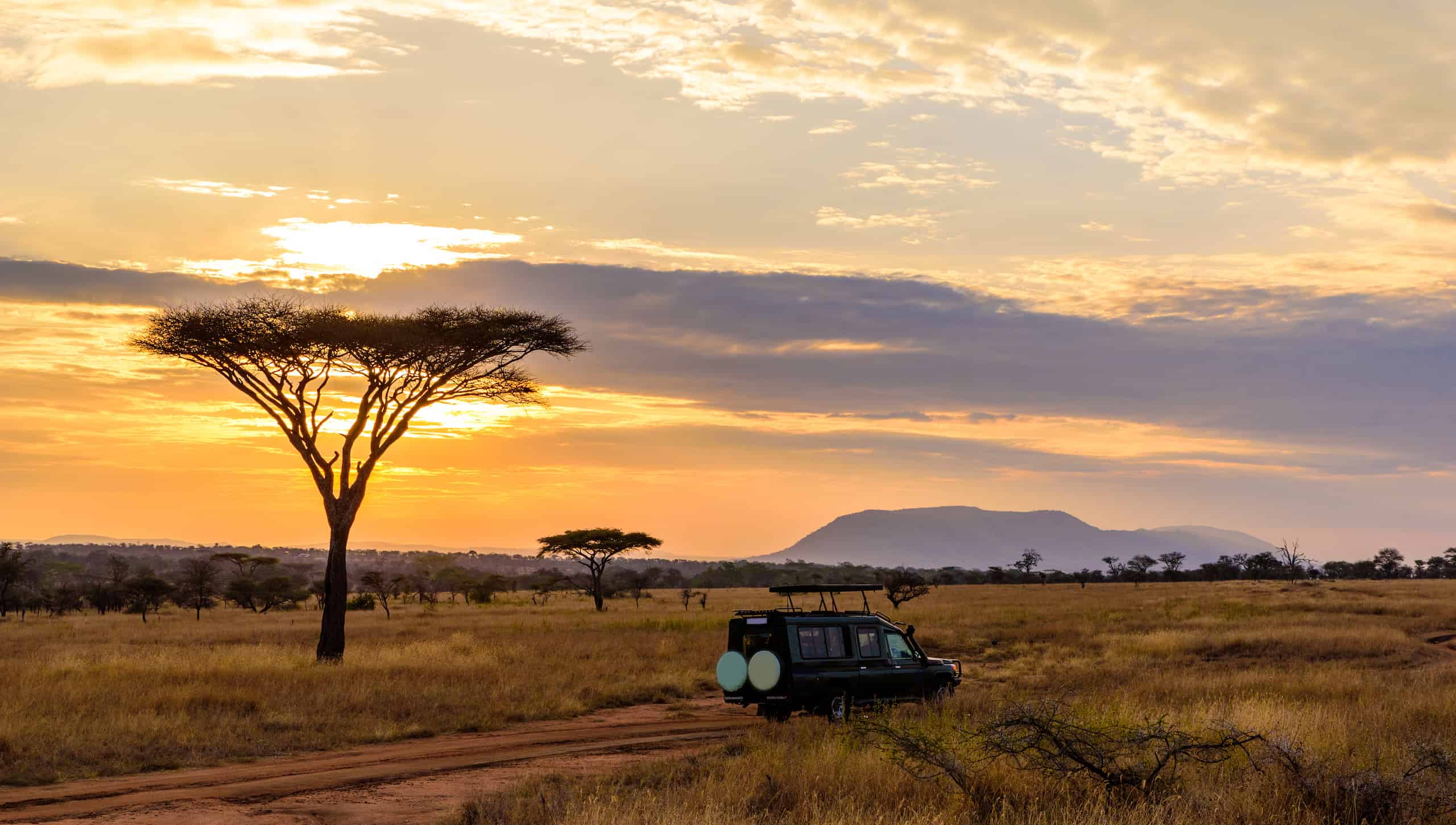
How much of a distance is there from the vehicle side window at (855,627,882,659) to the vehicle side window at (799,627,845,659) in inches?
15.9

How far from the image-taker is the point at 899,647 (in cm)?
2114

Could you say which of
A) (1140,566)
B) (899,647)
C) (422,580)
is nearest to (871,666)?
(899,647)

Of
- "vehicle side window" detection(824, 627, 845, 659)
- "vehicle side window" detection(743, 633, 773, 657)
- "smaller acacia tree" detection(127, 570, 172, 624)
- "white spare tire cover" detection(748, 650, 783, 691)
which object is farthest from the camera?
"smaller acacia tree" detection(127, 570, 172, 624)

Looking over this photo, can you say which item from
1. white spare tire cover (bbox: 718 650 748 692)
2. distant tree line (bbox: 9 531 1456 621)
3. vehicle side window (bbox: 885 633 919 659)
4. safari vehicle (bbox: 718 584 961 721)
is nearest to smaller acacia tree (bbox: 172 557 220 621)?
distant tree line (bbox: 9 531 1456 621)

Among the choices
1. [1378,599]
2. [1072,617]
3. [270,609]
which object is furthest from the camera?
[270,609]

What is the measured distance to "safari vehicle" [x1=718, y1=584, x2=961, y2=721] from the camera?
19281 millimetres

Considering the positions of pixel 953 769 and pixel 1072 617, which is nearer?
pixel 953 769

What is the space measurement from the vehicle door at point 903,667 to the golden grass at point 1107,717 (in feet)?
2.27

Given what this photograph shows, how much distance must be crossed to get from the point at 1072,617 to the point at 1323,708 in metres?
34.2

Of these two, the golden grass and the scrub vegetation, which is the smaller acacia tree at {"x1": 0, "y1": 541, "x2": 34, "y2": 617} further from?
the golden grass

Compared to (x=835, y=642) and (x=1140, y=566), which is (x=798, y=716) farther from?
(x=1140, y=566)

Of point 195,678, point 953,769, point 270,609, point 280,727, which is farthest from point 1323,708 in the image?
point 270,609

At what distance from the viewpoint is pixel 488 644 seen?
1421 inches

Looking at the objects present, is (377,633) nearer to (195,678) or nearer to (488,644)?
(488,644)
